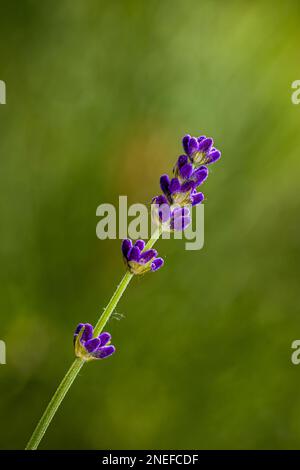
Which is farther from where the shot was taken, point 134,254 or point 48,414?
point 134,254

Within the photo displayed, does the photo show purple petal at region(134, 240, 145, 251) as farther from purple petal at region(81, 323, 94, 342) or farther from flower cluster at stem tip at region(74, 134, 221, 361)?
purple petal at region(81, 323, 94, 342)

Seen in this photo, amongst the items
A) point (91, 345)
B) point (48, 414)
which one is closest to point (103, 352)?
point (91, 345)

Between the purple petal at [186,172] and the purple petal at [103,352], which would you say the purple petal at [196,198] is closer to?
the purple petal at [186,172]

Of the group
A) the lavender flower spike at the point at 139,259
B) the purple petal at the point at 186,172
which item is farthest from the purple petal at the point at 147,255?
the purple petal at the point at 186,172

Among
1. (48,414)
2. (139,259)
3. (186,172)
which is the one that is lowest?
(48,414)

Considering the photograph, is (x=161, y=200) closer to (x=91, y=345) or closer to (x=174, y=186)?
(x=174, y=186)

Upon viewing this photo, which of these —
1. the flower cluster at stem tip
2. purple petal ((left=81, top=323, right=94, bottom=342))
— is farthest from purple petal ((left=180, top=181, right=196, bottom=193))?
purple petal ((left=81, top=323, right=94, bottom=342))

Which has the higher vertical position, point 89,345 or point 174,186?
point 174,186

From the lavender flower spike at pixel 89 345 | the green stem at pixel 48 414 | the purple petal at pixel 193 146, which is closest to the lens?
the green stem at pixel 48 414
